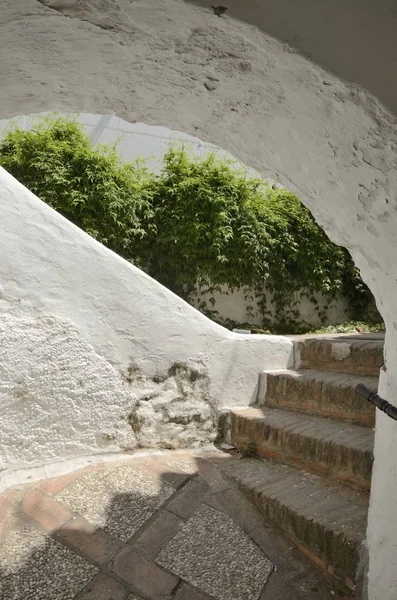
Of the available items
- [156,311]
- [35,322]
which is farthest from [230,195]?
[35,322]

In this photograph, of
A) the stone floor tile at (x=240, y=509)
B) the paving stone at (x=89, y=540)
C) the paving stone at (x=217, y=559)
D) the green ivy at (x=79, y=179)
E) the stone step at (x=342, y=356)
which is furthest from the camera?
the green ivy at (x=79, y=179)

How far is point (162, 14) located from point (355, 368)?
2.64m

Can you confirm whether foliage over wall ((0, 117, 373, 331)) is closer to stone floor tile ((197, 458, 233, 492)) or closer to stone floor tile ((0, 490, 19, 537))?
stone floor tile ((197, 458, 233, 492))

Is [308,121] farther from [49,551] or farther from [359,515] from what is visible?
[49,551]

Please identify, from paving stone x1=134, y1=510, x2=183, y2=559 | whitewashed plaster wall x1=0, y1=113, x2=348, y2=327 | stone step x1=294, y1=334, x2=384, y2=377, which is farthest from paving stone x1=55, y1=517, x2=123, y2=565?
whitewashed plaster wall x1=0, y1=113, x2=348, y2=327

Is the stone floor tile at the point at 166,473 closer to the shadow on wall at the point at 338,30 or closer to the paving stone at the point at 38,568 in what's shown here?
the paving stone at the point at 38,568

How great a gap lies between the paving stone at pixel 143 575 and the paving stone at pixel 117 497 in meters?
0.13

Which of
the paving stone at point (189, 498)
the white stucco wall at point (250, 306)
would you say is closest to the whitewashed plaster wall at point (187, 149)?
the white stucco wall at point (250, 306)

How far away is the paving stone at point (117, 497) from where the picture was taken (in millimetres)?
2232

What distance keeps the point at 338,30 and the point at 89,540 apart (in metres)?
2.19

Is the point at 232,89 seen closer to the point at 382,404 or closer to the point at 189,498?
the point at 382,404

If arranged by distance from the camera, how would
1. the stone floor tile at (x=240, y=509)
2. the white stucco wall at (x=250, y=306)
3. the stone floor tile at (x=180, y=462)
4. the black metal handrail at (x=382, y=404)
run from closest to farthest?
the black metal handrail at (x=382, y=404) → the stone floor tile at (x=240, y=509) → the stone floor tile at (x=180, y=462) → the white stucco wall at (x=250, y=306)

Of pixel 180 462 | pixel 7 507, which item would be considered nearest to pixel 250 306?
pixel 180 462

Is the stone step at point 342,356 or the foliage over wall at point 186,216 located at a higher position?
the foliage over wall at point 186,216
